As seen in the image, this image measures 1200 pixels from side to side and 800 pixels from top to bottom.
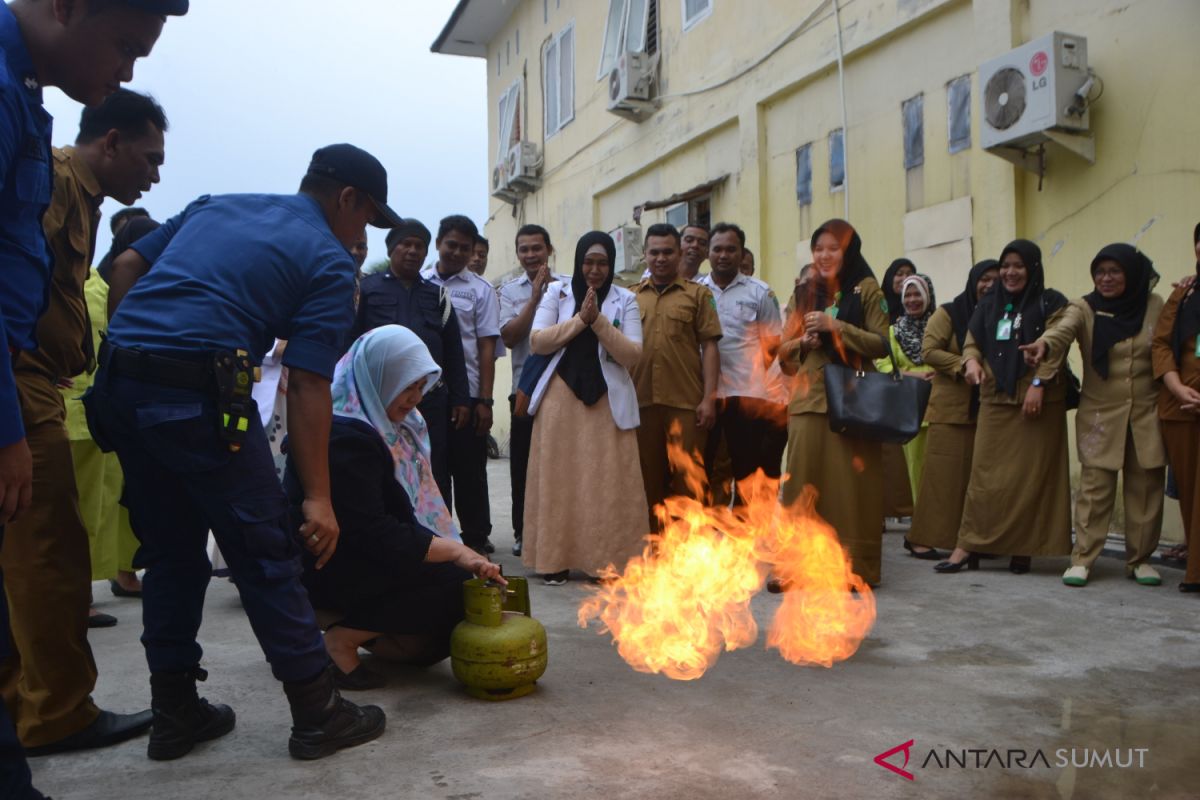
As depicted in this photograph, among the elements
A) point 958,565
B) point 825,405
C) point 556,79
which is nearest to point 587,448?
point 825,405

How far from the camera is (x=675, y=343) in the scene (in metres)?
6.00

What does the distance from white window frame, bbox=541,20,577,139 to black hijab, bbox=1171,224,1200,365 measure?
11.8m

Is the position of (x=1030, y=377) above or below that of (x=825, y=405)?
above

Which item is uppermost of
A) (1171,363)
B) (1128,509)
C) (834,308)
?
(834,308)

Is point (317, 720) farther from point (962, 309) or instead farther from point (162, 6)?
point (962, 309)

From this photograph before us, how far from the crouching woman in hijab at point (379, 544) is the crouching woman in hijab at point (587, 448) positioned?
1.88m

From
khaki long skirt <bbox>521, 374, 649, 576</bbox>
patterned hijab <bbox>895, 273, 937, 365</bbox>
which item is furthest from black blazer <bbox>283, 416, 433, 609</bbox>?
patterned hijab <bbox>895, 273, 937, 365</bbox>

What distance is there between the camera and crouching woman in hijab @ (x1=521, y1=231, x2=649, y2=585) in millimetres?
5578

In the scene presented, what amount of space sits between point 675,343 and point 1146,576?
3.07 m

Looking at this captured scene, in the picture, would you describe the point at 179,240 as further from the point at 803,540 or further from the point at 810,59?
the point at 810,59

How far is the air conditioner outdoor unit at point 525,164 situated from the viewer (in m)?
17.2

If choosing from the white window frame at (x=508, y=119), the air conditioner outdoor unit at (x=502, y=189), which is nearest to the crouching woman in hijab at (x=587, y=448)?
the air conditioner outdoor unit at (x=502, y=189)

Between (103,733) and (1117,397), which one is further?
(1117,397)

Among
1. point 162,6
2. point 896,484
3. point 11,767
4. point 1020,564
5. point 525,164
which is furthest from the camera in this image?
point 525,164
